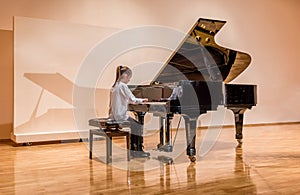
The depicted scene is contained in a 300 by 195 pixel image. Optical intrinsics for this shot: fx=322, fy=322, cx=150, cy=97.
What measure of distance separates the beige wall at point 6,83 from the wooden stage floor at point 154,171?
92 cm

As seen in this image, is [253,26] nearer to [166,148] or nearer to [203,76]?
[203,76]

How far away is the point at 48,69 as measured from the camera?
5.69 meters

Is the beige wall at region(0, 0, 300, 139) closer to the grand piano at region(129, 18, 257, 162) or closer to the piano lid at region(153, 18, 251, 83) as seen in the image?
the grand piano at region(129, 18, 257, 162)

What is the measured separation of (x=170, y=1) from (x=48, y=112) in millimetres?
3942

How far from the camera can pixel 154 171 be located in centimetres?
336

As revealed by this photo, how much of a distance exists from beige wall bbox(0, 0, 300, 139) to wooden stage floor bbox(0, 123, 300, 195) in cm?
322

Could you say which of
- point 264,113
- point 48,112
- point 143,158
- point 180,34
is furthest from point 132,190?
point 264,113

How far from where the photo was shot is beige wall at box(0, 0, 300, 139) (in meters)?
6.98

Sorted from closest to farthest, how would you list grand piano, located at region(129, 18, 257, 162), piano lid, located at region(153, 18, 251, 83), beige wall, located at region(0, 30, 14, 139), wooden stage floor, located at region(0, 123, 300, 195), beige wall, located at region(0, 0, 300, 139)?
A: wooden stage floor, located at region(0, 123, 300, 195), grand piano, located at region(129, 18, 257, 162), piano lid, located at region(153, 18, 251, 83), beige wall, located at region(0, 30, 14, 139), beige wall, located at region(0, 0, 300, 139)

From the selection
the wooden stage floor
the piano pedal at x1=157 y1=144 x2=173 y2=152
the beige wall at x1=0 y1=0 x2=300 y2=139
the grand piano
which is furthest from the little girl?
the beige wall at x1=0 y1=0 x2=300 y2=139

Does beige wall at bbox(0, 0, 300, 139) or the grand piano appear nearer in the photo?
the grand piano

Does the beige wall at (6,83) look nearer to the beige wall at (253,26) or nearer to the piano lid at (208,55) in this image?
the beige wall at (253,26)

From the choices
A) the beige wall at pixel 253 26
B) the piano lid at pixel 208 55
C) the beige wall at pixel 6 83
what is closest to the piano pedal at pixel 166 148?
the piano lid at pixel 208 55

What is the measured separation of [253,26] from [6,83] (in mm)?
6299
